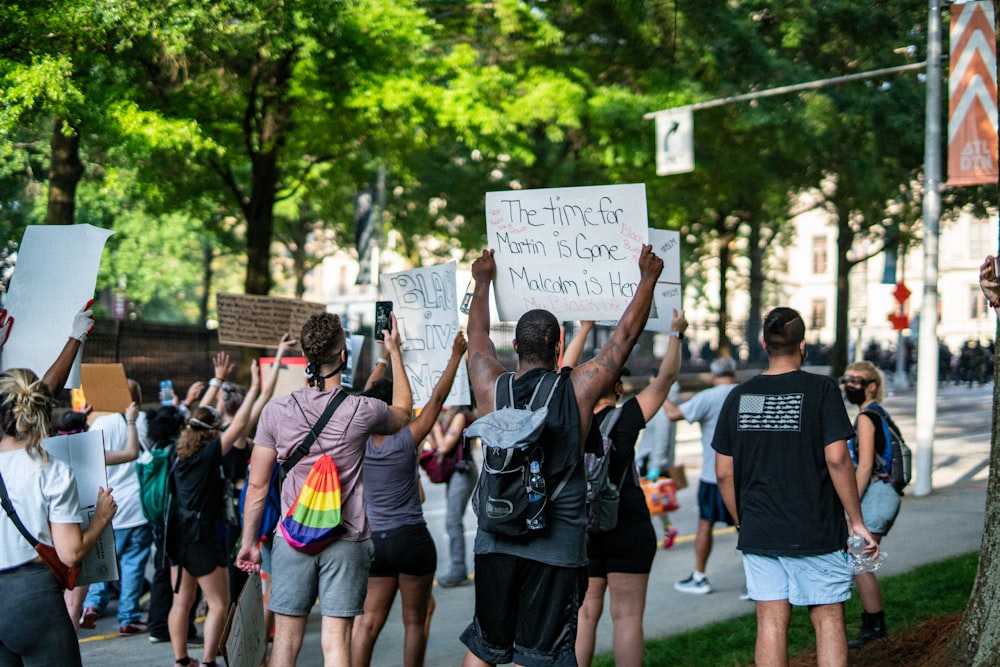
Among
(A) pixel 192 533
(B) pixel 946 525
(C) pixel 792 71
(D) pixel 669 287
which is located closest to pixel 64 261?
(A) pixel 192 533

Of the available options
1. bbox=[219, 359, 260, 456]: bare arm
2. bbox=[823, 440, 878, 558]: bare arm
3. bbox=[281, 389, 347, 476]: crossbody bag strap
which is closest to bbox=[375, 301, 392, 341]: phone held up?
bbox=[219, 359, 260, 456]: bare arm

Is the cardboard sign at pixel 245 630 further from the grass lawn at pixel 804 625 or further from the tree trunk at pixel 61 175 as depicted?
the tree trunk at pixel 61 175

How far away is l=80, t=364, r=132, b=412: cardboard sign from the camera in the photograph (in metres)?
6.73

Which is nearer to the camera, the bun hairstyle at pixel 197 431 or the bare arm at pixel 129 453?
the bare arm at pixel 129 453

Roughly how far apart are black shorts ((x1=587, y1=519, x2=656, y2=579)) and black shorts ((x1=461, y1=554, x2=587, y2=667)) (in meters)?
0.93

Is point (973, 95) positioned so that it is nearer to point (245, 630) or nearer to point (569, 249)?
point (569, 249)

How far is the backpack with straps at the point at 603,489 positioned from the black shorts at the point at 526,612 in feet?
2.53

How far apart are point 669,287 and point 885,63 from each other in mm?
11622

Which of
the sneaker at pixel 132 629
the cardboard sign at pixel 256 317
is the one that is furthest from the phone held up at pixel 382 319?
the sneaker at pixel 132 629

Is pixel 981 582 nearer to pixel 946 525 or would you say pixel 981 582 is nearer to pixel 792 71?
pixel 946 525

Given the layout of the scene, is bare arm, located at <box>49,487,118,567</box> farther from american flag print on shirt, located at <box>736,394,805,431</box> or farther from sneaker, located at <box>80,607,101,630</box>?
sneaker, located at <box>80,607,101,630</box>

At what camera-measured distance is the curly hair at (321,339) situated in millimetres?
4672

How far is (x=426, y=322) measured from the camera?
21.0ft

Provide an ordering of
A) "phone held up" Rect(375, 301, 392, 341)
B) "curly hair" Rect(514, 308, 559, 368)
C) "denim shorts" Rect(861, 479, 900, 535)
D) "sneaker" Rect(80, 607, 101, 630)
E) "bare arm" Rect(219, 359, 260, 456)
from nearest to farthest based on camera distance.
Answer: "curly hair" Rect(514, 308, 559, 368) → "phone held up" Rect(375, 301, 392, 341) → "bare arm" Rect(219, 359, 260, 456) → "denim shorts" Rect(861, 479, 900, 535) → "sneaker" Rect(80, 607, 101, 630)
